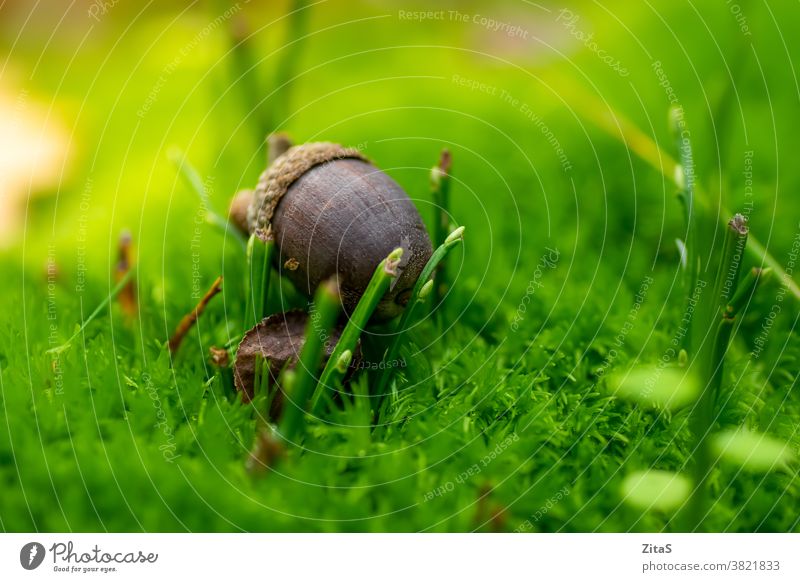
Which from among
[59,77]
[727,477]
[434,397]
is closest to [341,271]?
[434,397]

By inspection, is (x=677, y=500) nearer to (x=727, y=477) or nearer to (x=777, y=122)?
(x=727, y=477)

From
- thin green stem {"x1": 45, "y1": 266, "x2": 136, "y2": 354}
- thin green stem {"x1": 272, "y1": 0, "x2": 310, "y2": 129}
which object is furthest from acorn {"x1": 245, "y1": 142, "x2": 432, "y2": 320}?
thin green stem {"x1": 272, "y1": 0, "x2": 310, "y2": 129}

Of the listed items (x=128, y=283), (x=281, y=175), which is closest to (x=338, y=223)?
(x=281, y=175)

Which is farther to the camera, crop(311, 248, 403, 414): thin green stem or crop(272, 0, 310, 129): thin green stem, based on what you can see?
crop(272, 0, 310, 129): thin green stem

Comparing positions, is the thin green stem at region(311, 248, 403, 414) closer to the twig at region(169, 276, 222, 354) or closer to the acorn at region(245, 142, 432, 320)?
the acorn at region(245, 142, 432, 320)

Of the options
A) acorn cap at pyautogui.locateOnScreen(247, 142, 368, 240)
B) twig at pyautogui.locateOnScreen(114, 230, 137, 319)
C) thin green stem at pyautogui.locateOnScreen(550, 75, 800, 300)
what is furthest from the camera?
thin green stem at pyautogui.locateOnScreen(550, 75, 800, 300)

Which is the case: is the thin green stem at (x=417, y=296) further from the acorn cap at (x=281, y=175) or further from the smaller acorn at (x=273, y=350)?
the acorn cap at (x=281, y=175)

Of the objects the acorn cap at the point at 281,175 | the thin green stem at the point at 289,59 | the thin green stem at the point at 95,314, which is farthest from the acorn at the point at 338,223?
the thin green stem at the point at 289,59
